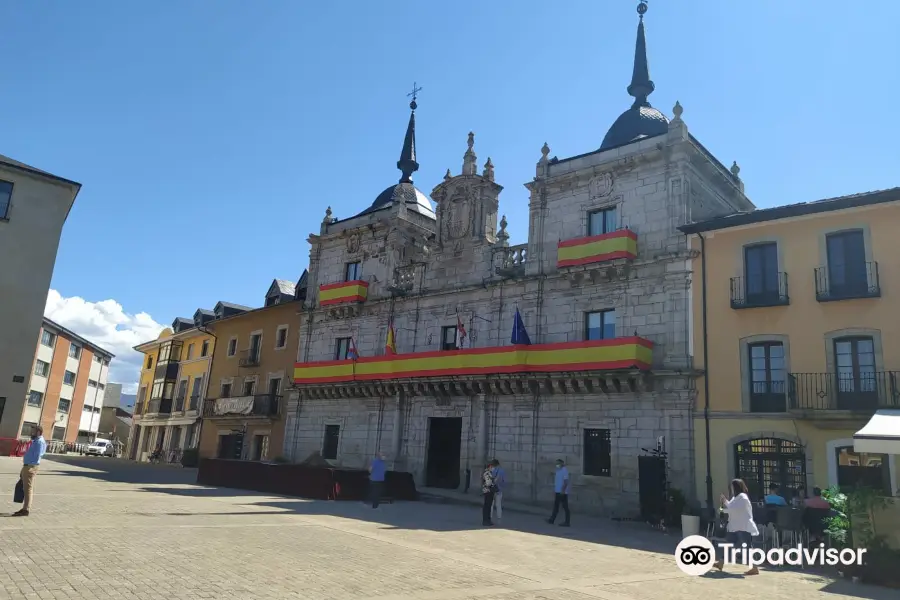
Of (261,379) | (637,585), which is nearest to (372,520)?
(637,585)

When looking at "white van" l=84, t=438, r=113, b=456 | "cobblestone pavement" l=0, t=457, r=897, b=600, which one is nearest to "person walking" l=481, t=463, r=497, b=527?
"cobblestone pavement" l=0, t=457, r=897, b=600

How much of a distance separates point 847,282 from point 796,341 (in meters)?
2.22

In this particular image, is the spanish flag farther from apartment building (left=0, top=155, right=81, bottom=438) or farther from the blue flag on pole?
apartment building (left=0, top=155, right=81, bottom=438)

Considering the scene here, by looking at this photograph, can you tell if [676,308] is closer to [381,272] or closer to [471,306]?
[471,306]

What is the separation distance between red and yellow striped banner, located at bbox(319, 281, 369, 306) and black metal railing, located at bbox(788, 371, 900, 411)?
19.9 metres

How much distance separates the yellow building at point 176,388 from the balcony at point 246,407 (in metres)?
4.16

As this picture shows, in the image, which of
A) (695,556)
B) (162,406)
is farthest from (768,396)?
(162,406)

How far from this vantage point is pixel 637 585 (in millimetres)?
9820

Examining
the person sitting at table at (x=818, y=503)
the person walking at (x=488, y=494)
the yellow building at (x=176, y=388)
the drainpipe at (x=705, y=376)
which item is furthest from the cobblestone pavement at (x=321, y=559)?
the yellow building at (x=176, y=388)

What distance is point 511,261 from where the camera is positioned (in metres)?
27.6

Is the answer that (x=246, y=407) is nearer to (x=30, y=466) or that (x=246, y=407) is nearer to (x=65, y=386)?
(x=30, y=466)

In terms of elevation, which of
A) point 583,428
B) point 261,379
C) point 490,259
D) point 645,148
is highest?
point 645,148

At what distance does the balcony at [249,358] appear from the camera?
38562 millimetres

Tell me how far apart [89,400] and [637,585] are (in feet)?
229
